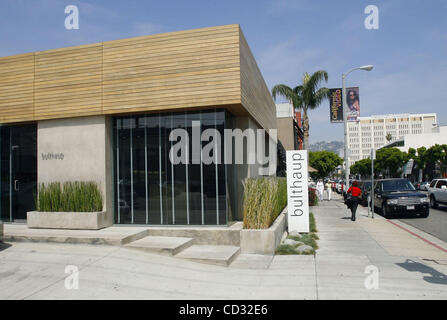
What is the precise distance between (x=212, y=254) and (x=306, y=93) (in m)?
20.5

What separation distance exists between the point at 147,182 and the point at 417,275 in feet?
23.3

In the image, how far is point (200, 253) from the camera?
832 cm

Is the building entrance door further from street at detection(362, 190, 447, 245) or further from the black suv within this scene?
the black suv

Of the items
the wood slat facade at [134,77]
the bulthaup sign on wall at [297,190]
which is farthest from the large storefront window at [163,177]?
the bulthaup sign on wall at [297,190]

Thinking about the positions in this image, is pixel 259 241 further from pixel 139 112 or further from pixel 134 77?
pixel 134 77

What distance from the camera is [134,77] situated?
33.8ft

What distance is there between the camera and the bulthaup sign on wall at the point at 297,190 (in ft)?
35.8

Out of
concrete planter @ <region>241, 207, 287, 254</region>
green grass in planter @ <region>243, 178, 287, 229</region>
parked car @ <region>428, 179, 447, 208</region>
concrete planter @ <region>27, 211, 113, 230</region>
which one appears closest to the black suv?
parked car @ <region>428, 179, 447, 208</region>

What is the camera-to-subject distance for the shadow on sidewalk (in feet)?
21.1

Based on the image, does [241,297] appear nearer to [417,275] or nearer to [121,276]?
[121,276]

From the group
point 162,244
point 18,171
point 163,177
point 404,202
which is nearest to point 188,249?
point 162,244

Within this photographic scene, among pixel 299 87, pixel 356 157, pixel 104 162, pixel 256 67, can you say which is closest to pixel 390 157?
pixel 299 87

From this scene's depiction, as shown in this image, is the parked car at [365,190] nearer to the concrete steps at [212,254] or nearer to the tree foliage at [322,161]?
the concrete steps at [212,254]
